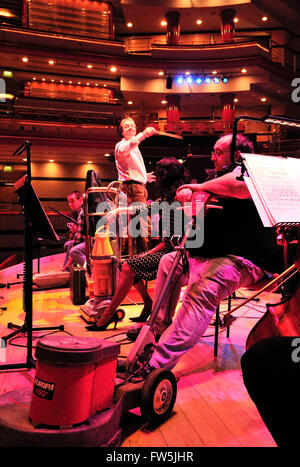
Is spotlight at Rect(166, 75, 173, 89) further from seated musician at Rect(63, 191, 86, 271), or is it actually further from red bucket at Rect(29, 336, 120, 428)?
red bucket at Rect(29, 336, 120, 428)

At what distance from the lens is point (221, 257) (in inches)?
78.2

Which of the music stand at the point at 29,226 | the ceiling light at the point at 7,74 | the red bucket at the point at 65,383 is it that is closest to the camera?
the red bucket at the point at 65,383

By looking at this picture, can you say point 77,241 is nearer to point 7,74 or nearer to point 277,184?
point 277,184

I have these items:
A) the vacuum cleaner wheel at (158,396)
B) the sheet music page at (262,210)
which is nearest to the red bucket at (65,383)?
the vacuum cleaner wheel at (158,396)

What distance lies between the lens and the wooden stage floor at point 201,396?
1.47 metres

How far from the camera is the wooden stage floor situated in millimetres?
1472

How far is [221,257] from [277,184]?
0.63 meters

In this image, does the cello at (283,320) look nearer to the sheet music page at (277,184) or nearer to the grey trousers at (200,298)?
the sheet music page at (277,184)

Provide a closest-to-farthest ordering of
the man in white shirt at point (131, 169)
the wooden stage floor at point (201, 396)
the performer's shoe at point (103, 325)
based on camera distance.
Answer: the wooden stage floor at point (201, 396), the performer's shoe at point (103, 325), the man in white shirt at point (131, 169)

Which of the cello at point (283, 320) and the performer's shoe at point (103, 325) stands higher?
the cello at point (283, 320)

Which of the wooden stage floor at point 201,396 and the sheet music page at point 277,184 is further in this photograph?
the wooden stage floor at point 201,396

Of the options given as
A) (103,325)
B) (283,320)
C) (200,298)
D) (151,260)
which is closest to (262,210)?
(283,320)

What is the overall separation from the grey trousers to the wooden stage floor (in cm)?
26
